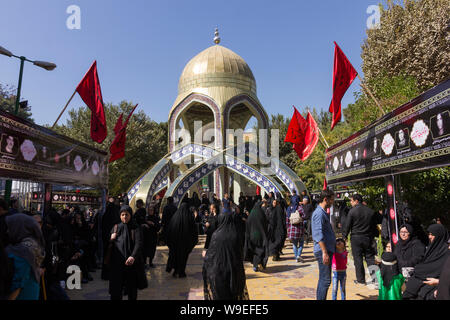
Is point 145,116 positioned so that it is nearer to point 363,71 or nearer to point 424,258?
point 363,71

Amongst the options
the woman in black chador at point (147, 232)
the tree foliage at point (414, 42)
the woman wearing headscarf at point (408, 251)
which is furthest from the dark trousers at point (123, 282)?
the tree foliage at point (414, 42)

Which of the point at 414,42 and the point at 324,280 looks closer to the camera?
the point at 324,280

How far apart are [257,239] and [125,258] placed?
11.5 feet

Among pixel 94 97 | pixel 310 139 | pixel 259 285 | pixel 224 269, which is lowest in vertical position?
pixel 259 285

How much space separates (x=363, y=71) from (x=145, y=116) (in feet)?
56.8

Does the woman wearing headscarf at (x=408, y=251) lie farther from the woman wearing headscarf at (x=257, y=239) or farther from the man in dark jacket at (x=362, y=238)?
the woman wearing headscarf at (x=257, y=239)

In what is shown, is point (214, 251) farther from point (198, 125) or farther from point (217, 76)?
point (198, 125)

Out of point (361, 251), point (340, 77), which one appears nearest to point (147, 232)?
point (361, 251)

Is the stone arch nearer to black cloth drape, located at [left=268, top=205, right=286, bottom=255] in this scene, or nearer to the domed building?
the domed building

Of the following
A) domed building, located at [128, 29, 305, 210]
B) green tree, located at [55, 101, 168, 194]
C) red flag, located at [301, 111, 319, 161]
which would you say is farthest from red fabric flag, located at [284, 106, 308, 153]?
green tree, located at [55, 101, 168, 194]

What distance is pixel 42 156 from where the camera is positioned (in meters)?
5.78

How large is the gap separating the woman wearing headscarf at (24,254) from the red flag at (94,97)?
5.81m

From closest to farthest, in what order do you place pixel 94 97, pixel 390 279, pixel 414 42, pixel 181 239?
pixel 390 279 < pixel 181 239 < pixel 94 97 < pixel 414 42

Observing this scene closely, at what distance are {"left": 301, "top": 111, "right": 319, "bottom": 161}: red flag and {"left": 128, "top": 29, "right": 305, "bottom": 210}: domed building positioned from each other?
12.2 ft
